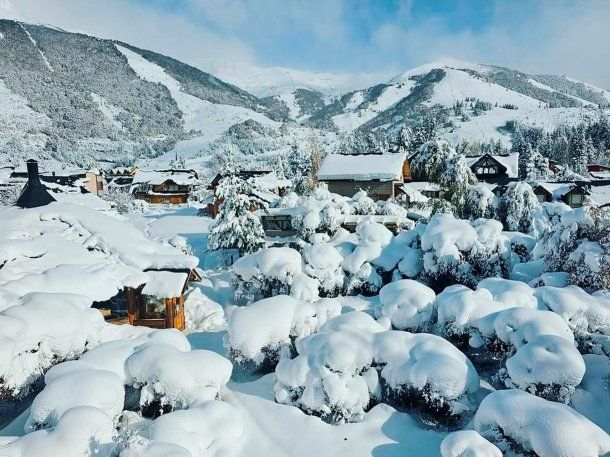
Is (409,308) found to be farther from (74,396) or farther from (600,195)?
(600,195)

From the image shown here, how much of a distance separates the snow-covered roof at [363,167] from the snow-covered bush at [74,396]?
31788 mm

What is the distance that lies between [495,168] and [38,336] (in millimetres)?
49969

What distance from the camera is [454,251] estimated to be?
64.4 feet

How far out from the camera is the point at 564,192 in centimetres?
4050

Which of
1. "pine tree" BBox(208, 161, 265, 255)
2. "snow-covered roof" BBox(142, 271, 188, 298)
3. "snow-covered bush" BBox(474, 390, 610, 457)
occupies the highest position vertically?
"pine tree" BBox(208, 161, 265, 255)

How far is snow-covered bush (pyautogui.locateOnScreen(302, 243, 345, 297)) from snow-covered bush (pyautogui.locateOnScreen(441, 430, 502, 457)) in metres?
12.0

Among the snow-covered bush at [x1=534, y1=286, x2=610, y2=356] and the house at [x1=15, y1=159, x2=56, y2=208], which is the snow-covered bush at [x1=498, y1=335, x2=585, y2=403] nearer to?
the snow-covered bush at [x1=534, y1=286, x2=610, y2=356]

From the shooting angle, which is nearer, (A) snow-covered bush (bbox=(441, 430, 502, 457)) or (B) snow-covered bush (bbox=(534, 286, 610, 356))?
(A) snow-covered bush (bbox=(441, 430, 502, 457))

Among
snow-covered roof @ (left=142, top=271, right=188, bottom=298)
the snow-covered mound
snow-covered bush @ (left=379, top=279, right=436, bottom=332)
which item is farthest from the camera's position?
snow-covered roof @ (left=142, top=271, right=188, bottom=298)

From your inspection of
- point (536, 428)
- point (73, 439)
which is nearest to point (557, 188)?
Answer: point (536, 428)

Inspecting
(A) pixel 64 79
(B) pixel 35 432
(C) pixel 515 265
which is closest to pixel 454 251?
(C) pixel 515 265

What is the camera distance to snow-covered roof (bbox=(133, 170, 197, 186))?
211ft

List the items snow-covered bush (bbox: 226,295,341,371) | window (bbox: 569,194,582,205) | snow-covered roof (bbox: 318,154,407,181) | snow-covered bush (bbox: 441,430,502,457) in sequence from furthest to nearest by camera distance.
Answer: window (bbox: 569,194,582,205) → snow-covered roof (bbox: 318,154,407,181) → snow-covered bush (bbox: 226,295,341,371) → snow-covered bush (bbox: 441,430,502,457)

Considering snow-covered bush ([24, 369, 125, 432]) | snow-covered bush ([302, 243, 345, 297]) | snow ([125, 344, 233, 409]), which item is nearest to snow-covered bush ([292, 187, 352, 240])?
snow-covered bush ([302, 243, 345, 297])
